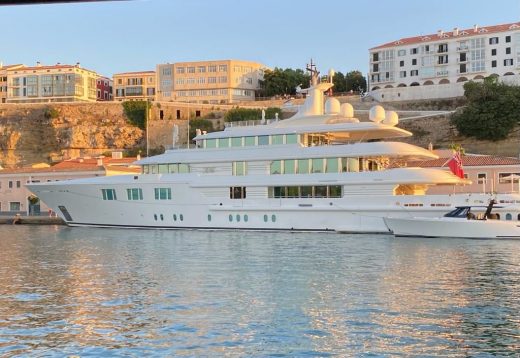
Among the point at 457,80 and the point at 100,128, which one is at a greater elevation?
the point at 457,80

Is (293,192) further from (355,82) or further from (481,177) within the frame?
(355,82)

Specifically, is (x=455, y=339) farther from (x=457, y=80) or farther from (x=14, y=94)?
(x=14, y=94)

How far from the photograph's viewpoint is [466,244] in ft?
81.0

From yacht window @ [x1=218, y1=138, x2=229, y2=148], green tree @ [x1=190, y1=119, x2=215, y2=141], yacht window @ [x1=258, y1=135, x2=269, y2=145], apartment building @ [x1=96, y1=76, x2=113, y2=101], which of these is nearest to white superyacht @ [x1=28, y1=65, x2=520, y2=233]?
yacht window @ [x1=218, y1=138, x2=229, y2=148]

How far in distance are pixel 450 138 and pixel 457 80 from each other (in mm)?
14539

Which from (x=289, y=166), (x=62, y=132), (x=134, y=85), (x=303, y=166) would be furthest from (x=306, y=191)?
(x=134, y=85)

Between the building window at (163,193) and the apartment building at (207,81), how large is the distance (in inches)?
2115

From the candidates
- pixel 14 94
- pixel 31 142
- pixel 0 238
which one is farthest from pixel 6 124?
pixel 0 238

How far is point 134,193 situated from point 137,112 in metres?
43.8

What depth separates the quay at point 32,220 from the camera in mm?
43250

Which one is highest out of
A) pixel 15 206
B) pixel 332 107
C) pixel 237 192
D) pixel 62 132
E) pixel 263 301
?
pixel 62 132

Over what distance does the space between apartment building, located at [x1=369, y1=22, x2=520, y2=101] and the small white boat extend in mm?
46603

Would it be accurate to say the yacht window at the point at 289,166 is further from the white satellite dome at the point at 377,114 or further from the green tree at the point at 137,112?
the green tree at the point at 137,112

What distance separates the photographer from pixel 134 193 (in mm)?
34312
